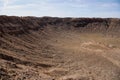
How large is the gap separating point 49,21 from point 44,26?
232 inches

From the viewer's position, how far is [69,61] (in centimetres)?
2639

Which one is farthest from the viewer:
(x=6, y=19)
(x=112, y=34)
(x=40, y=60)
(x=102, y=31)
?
(x=102, y=31)

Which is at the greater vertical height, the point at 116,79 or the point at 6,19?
the point at 6,19

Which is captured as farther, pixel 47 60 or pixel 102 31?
pixel 102 31

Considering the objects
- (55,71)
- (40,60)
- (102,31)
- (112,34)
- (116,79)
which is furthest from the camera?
(102,31)

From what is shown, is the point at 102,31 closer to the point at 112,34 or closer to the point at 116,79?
the point at 112,34

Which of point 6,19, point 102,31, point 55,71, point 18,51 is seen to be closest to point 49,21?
point 102,31

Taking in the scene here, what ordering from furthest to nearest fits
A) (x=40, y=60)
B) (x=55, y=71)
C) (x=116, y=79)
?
(x=40, y=60)
(x=55, y=71)
(x=116, y=79)

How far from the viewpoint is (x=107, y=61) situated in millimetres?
25828

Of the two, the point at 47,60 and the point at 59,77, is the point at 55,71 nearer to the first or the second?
the point at 59,77

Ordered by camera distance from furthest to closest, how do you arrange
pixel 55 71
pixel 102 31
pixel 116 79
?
pixel 102 31 → pixel 55 71 → pixel 116 79

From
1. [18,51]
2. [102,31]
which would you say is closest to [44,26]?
[102,31]

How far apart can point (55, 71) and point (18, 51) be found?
23.8ft

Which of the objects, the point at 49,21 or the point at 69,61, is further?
the point at 49,21
